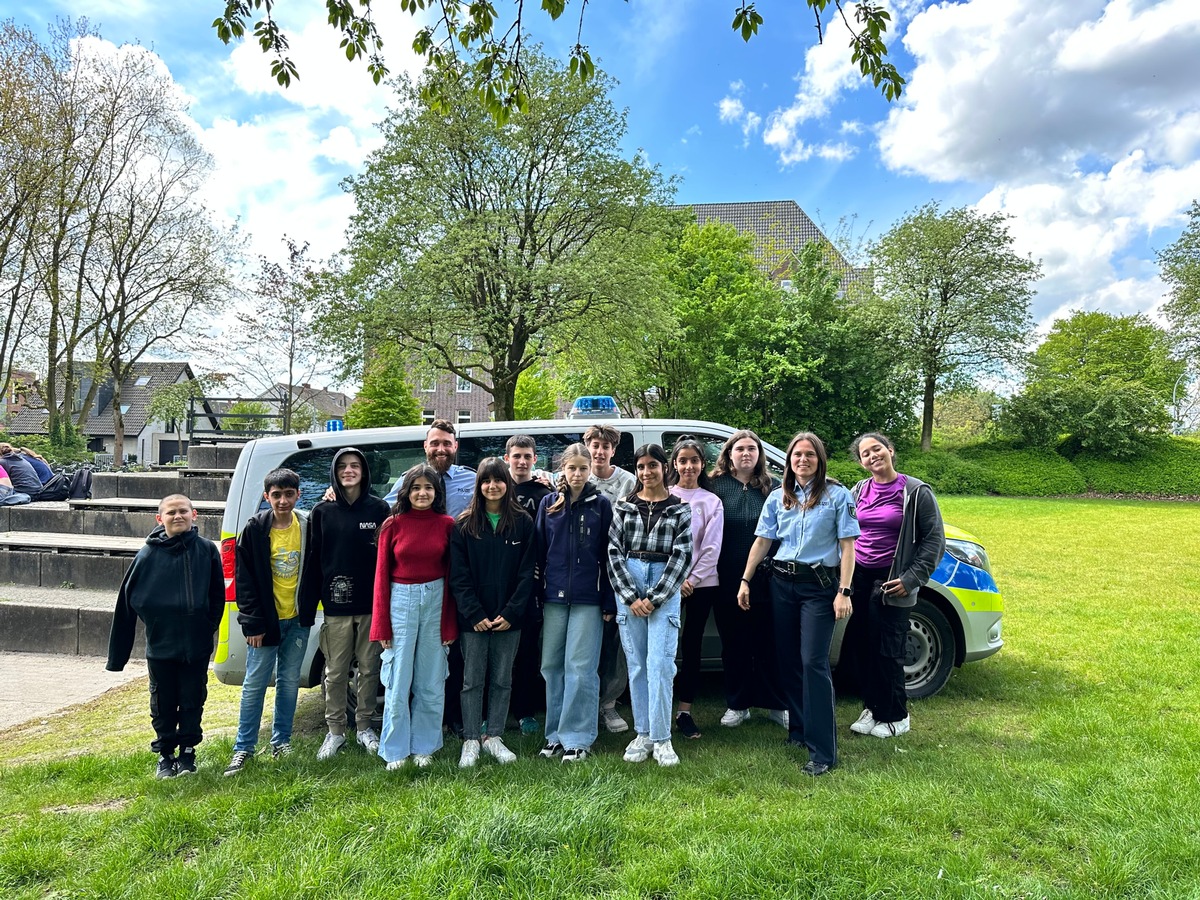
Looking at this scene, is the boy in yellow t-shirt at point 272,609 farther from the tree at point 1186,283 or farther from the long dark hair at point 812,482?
the tree at point 1186,283

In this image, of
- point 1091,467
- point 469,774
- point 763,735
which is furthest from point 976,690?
point 1091,467

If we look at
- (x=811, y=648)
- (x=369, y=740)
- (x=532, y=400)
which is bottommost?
(x=369, y=740)

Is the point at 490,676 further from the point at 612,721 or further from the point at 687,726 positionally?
the point at 687,726

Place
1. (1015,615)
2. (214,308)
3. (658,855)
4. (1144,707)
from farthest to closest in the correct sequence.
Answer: (214,308) < (1015,615) < (1144,707) < (658,855)

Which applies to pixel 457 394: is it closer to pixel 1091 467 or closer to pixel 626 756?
pixel 1091 467

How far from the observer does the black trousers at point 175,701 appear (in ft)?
12.8

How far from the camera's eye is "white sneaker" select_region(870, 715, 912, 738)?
168 inches

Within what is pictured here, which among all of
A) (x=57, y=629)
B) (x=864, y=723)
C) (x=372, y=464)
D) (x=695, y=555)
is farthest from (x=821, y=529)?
(x=57, y=629)

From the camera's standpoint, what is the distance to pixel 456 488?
4.41 meters

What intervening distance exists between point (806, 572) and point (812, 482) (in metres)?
0.52

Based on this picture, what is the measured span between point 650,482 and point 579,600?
2.64 feet

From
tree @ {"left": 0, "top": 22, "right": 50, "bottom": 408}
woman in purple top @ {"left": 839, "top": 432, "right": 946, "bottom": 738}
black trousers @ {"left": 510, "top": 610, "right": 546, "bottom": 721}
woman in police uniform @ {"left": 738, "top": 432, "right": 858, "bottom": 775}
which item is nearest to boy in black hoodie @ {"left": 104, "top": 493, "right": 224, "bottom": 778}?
black trousers @ {"left": 510, "top": 610, "right": 546, "bottom": 721}

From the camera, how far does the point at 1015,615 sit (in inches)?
294

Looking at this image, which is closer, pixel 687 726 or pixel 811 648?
pixel 811 648
